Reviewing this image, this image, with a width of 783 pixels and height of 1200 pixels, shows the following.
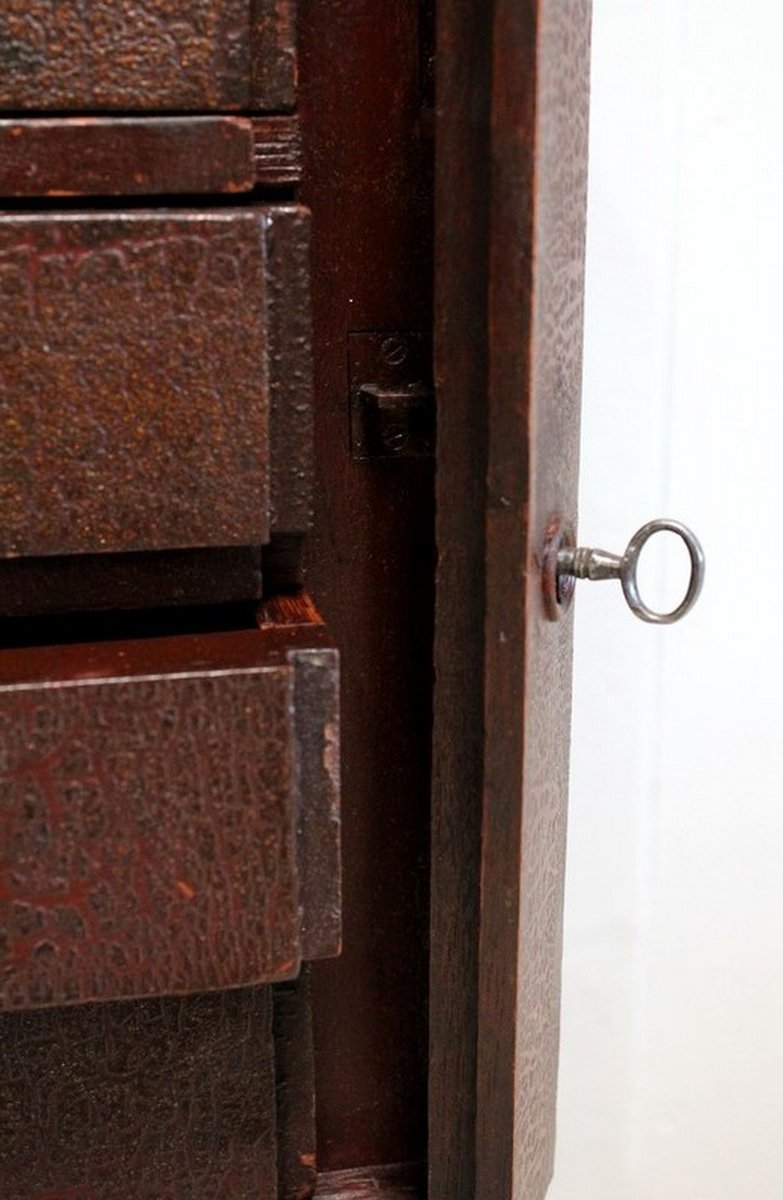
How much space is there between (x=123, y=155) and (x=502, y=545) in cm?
19

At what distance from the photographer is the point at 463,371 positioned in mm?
495

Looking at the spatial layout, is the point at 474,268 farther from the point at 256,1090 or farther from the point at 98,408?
the point at 256,1090

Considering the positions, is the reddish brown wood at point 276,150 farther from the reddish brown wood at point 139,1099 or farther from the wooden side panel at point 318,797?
the reddish brown wood at point 139,1099

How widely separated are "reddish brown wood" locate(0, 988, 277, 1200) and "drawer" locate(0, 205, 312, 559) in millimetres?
195

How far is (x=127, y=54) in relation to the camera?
45 centimetres

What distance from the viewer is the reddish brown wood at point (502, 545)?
469mm

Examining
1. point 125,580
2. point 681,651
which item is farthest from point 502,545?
point 681,651

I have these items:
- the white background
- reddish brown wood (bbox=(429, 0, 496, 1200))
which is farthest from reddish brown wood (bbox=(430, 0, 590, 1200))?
the white background

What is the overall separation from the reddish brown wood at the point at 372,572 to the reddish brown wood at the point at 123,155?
0.07m

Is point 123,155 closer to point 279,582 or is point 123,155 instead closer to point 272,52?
point 272,52

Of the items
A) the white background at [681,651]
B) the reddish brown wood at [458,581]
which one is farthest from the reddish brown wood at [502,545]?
the white background at [681,651]

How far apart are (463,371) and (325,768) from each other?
0.50 ft

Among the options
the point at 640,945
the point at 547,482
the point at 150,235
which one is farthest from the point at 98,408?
the point at 640,945

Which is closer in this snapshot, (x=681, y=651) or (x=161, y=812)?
(x=161, y=812)
